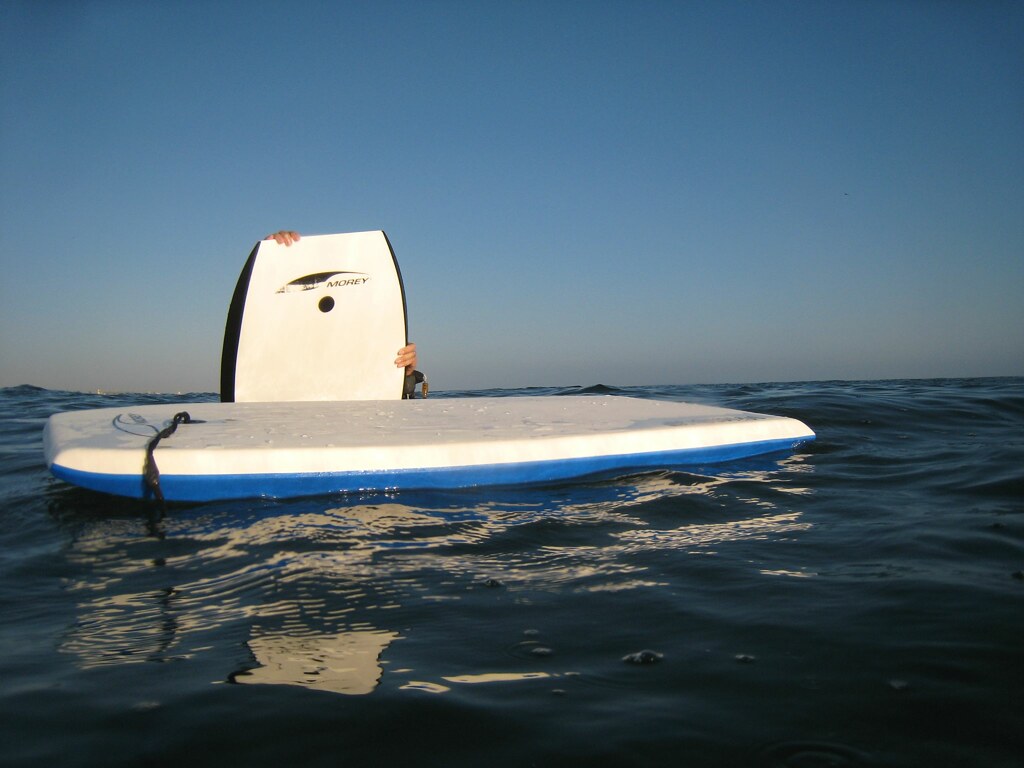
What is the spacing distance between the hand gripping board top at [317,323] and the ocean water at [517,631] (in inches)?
99.5

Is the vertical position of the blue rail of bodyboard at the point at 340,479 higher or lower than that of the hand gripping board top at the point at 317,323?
lower

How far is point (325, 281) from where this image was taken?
5625mm

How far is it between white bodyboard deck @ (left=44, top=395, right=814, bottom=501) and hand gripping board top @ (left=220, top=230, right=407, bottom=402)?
3.37ft

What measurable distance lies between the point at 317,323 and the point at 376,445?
2774 mm

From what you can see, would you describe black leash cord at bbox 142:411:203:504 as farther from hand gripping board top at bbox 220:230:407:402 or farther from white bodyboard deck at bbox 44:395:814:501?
hand gripping board top at bbox 220:230:407:402

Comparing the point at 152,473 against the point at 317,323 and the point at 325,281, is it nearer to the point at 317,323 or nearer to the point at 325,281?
the point at 317,323

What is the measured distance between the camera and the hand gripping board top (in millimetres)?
5434

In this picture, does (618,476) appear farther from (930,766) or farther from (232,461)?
(930,766)

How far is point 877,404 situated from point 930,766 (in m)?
6.77

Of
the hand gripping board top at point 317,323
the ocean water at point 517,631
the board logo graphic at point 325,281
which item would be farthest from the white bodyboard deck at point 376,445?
the board logo graphic at point 325,281

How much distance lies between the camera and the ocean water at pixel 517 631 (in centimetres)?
116

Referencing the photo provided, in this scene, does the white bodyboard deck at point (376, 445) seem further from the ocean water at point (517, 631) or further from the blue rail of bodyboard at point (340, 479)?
the ocean water at point (517, 631)

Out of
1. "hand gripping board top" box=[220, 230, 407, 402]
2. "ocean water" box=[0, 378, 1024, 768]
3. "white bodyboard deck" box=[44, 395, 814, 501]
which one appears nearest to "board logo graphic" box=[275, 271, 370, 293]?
"hand gripping board top" box=[220, 230, 407, 402]

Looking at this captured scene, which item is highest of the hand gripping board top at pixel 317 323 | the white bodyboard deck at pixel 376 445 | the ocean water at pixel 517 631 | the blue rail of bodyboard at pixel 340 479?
the hand gripping board top at pixel 317 323
